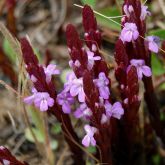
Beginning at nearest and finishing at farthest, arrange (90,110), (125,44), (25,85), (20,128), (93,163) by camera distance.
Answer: (90,110) < (125,44) < (25,85) < (93,163) < (20,128)

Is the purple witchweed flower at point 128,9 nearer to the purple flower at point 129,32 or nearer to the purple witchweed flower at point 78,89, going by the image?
the purple flower at point 129,32

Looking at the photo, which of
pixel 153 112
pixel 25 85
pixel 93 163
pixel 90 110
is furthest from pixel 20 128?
pixel 90 110

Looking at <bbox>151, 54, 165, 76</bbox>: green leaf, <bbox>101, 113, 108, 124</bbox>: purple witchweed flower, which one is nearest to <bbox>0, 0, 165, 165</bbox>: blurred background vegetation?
<bbox>151, 54, 165, 76</bbox>: green leaf

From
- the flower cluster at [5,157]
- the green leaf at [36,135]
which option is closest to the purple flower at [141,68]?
the flower cluster at [5,157]

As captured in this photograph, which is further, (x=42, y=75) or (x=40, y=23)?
(x=40, y=23)

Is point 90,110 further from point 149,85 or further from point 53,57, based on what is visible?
point 53,57

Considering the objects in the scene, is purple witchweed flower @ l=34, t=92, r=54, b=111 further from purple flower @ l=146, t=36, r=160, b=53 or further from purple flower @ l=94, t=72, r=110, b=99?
purple flower @ l=146, t=36, r=160, b=53
